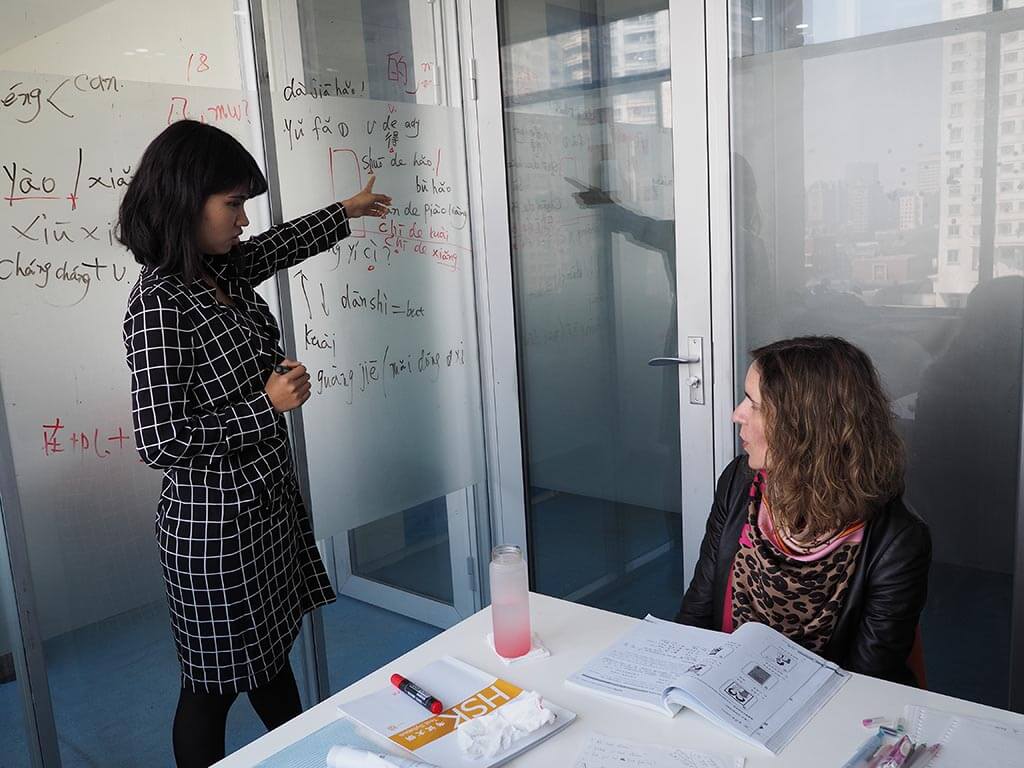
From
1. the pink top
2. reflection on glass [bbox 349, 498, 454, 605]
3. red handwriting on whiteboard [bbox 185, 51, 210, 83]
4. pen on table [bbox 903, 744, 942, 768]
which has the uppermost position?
red handwriting on whiteboard [bbox 185, 51, 210, 83]

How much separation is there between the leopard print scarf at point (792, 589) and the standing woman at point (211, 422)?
2.89ft

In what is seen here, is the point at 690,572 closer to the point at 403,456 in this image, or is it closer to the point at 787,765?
the point at 403,456

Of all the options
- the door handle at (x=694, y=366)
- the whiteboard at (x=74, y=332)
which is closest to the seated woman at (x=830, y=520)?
the door handle at (x=694, y=366)

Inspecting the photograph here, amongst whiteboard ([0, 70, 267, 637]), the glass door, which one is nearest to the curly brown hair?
the glass door

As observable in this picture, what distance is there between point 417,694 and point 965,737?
70 cm

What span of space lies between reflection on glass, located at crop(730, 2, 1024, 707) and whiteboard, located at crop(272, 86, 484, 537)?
2.95ft

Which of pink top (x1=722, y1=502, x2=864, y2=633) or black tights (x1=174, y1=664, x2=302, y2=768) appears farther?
black tights (x1=174, y1=664, x2=302, y2=768)

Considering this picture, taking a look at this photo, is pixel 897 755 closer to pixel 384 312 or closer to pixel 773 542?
pixel 773 542

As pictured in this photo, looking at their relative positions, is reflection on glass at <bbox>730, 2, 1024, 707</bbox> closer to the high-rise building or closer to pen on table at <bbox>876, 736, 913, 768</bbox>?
the high-rise building

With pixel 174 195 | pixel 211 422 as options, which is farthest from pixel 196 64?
pixel 211 422

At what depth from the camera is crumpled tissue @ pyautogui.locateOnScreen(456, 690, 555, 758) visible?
3.79 ft

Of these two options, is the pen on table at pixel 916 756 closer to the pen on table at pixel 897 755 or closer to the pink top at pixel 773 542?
the pen on table at pixel 897 755

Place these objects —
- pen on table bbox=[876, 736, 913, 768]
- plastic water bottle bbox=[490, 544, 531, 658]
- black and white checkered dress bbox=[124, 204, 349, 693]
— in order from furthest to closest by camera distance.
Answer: black and white checkered dress bbox=[124, 204, 349, 693]
plastic water bottle bbox=[490, 544, 531, 658]
pen on table bbox=[876, 736, 913, 768]

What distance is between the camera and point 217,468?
174 cm
